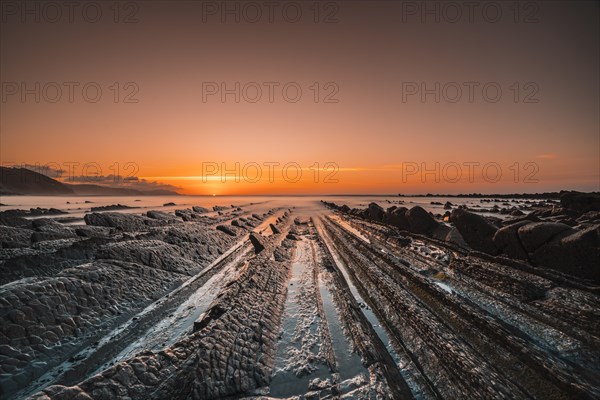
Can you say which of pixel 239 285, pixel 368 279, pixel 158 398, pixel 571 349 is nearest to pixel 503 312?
pixel 571 349

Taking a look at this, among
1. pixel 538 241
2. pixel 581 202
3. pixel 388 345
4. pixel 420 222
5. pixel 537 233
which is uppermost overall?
pixel 581 202

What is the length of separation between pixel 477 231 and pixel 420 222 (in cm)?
431

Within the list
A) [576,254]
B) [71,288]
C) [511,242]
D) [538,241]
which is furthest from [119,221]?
[576,254]

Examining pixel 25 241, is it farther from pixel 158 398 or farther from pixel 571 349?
pixel 571 349

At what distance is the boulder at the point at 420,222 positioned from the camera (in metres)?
12.7

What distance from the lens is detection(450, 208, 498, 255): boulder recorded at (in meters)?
8.27

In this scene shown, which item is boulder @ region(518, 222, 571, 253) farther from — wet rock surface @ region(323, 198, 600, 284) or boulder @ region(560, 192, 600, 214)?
boulder @ region(560, 192, 600, 214)

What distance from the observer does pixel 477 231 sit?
28.8 ft

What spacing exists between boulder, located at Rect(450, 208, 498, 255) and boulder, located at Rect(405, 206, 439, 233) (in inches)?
122

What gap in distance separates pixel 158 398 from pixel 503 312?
15.9ft

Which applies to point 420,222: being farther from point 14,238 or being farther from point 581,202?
point 14,238

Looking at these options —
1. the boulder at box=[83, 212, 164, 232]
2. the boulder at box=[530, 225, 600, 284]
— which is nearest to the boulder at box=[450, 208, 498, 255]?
the boulder at box=[530, 225, 600, 284]

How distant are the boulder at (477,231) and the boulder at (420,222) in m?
3.09

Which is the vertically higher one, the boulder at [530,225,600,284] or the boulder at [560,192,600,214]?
the boulder at [560,192,600,214]
